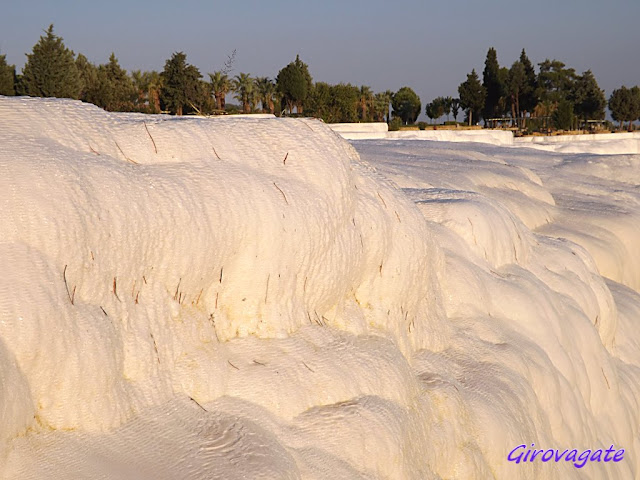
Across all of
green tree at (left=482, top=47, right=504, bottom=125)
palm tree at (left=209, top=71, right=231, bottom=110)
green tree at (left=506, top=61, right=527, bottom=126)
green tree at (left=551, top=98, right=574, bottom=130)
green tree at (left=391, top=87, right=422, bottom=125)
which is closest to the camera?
palm tree at (left=209, top=71, right=231, bottom=110)

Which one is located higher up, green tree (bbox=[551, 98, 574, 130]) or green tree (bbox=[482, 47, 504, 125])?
green tree (bbox=[482, 47, 504, 125])

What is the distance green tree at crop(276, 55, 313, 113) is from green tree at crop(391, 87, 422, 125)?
980 inches

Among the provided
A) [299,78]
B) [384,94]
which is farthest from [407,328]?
[384,94]

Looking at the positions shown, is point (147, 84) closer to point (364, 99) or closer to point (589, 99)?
point (364, 99)

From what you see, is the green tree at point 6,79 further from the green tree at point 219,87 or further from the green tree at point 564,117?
the green tree at point 564,117

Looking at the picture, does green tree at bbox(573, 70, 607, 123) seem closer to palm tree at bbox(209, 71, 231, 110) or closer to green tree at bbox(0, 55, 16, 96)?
palm tree at bbox(209, 71, 231, 110)

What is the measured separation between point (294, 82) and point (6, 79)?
1294 centimetres

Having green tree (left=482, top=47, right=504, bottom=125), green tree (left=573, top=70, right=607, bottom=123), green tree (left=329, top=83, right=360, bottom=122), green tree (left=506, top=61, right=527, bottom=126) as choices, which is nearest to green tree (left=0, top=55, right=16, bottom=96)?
green tree (left=329, top=83, right=360, bottom=122)

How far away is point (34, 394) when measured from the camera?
1.95 meters

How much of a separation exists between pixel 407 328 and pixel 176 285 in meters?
1.25

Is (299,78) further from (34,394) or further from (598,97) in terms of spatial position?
(34,394)

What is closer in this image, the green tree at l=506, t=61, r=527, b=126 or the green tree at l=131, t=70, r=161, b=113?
the green tree at l=131, t=70, r=161, b=113

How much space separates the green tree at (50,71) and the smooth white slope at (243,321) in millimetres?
17403

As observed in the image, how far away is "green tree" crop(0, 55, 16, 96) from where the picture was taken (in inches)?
779
